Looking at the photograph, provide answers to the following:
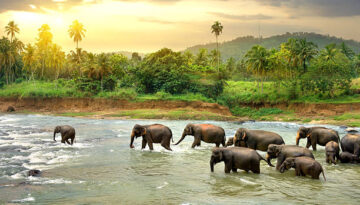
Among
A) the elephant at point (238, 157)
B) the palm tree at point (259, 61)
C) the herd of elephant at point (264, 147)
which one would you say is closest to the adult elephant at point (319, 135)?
the herd of elephant at point (264, 147)

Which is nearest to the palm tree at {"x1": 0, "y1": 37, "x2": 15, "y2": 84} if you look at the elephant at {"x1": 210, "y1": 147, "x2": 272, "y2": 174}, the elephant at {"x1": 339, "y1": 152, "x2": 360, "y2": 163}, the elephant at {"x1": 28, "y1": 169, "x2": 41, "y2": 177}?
the elephant at {"x1": 28, "y1": 169, "x2": 41, "y2": 177}

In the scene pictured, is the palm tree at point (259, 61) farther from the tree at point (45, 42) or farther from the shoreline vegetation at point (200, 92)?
the tree at point (45, 42)

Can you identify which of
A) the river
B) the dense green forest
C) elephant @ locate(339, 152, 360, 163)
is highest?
the dense green forest

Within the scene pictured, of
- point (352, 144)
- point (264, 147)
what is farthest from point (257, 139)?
point (352, 144)

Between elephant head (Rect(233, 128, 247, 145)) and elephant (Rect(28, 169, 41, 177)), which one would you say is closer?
elephant (Rect(28, 169, 41, 177))

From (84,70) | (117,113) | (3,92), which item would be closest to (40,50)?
(3,92)

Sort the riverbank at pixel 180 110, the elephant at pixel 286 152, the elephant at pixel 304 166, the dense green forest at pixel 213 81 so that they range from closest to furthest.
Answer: the elephant at pixel 304 166 → the elephant at pixel 286 152 → the riverbank at pixel 180 110 → the dense green forest at pixel 213 81

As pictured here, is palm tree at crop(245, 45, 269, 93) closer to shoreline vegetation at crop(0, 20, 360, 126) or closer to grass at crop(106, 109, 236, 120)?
shoreline vegetation at crop(0, 20, 360, 126)

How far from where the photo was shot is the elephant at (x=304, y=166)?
39.8 ft

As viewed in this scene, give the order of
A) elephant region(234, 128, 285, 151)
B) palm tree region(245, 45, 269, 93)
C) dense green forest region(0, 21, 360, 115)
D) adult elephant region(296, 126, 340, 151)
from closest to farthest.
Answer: elephant region(234, 128, 285, 151)
adult elephant region(296, 126, 340, 151)
dense green forest region(0, 21, 360, 115)
palm tree region(245, 45, 269, 93)

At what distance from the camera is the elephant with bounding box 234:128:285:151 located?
52.4 feet

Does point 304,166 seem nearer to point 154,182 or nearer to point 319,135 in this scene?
point 154,182

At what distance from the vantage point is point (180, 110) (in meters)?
52.4

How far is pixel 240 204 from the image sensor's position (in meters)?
9.64
